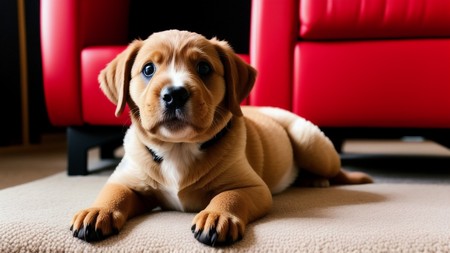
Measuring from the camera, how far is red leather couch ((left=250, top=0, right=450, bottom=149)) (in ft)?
7.31

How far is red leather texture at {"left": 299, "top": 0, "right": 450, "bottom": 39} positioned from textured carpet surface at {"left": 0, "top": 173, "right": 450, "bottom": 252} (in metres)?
0.82

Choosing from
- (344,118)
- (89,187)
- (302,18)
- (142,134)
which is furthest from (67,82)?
(344,118)

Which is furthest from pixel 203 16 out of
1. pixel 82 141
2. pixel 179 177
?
pixel 179 177

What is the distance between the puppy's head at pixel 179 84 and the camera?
139 cm

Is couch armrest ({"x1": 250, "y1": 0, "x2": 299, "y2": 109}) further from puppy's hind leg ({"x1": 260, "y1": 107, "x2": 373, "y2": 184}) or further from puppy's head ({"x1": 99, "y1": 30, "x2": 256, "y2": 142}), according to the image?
puppy's head ({"x1": 99, "y1": 30, "x2": 256, "y2": 142})

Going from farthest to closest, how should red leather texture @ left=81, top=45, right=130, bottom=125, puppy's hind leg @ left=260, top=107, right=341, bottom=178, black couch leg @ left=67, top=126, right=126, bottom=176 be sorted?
black couch leg @ left=67, top=126, right=126, bottom=176 → red leather texture @ left=81, top=45, right=130, bottom=125 → puppy's hind leg @ left=260, top=107, right=341, bottom=178

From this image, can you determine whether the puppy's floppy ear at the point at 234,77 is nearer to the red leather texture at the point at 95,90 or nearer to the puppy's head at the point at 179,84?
the puppy's head at the point at 179,84

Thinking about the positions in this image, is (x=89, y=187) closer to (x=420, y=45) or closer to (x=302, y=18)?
(x=302, y=18)

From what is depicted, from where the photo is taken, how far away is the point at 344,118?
2.34 metres

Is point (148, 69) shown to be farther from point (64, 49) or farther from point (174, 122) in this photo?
point (64, 49)

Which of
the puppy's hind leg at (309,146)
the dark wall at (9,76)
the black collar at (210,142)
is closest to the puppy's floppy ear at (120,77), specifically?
the black collar at (210,142)

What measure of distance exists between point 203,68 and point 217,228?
59 cm

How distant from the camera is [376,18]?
2236 mm

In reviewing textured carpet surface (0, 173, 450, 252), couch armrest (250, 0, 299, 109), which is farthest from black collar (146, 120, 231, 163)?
couch armrest (250, 0, 299, 109)
